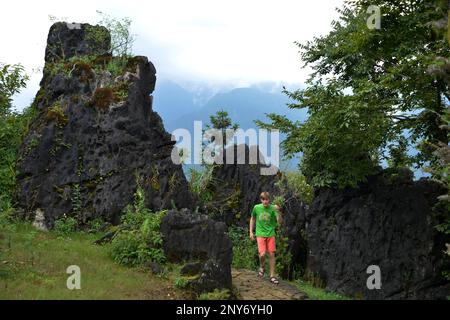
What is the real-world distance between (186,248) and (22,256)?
14.7 ft

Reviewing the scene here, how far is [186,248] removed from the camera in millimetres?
13039

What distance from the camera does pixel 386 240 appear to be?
18000mm

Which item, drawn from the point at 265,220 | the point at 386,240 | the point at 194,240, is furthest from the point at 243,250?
the point at 194,240

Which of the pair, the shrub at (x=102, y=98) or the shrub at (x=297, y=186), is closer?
the shrub at (x=102, y=98)

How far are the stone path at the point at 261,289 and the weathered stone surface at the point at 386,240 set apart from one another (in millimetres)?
4706

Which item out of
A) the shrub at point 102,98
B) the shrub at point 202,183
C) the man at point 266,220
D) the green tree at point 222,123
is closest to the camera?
the man at point 266,220

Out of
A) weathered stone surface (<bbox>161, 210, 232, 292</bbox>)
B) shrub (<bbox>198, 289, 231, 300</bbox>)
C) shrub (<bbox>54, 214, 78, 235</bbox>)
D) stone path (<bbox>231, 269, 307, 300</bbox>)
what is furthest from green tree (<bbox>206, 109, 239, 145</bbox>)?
shrub (<bbox>198, 289, 231, 300</bbox>)

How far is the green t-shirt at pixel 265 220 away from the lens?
1429 centimetres

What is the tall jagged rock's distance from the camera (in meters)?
18.1

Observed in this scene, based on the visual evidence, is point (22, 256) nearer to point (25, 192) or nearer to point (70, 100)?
point (25, 192)
